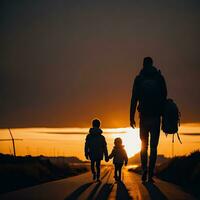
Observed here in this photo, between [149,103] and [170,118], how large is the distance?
0.60 meters

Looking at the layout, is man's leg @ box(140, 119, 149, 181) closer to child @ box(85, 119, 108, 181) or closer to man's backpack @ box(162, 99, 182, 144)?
man's backpack @ box(162, 99, 182, 144)

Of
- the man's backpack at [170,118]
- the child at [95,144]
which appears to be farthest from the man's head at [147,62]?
the child at [95,144]

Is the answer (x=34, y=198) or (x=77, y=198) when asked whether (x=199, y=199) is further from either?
(x=34, y=198)

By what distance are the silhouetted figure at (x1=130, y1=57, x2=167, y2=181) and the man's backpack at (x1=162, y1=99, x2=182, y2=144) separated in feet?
0.41

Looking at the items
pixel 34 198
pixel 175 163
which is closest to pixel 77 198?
pixel 34 198

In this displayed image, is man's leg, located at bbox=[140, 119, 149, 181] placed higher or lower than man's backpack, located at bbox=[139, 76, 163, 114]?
lower

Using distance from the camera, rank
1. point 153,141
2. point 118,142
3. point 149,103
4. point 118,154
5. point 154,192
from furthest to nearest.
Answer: point 118,142, point 118,154, point 153,141, point 149,103, point 154,192

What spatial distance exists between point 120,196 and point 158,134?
2.38 meters

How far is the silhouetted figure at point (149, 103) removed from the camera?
13.1 meters

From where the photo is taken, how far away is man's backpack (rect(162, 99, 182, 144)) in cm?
1309

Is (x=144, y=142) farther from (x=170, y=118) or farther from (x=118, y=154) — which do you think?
(x=118, y=154)

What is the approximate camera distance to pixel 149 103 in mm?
13078

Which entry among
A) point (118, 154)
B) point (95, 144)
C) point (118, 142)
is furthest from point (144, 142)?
point (118, 142)

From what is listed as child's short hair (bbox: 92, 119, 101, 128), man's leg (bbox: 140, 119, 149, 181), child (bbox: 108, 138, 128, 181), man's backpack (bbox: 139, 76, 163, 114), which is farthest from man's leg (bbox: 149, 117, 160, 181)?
child (bbox: 108, 138, 128, 181)
